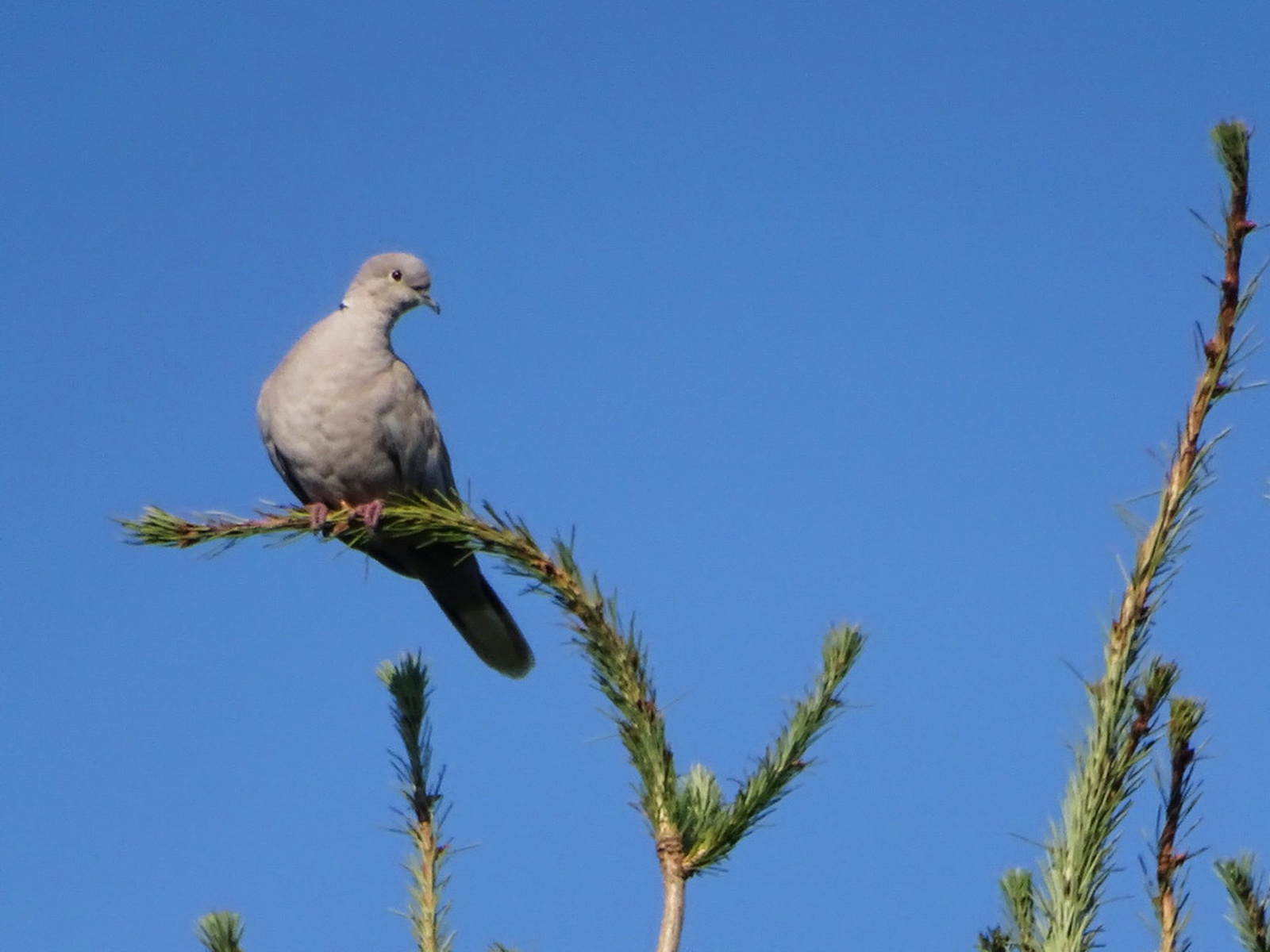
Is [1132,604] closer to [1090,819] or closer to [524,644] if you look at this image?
[1090,819]

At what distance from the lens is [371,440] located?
5.30 meters

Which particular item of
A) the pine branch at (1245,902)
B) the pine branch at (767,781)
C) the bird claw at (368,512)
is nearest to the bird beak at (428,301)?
the bird claw at (368,512)

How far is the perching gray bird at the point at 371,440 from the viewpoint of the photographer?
5.32 m

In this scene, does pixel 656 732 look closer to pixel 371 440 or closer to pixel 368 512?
pixel 368 512

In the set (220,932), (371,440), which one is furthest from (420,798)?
(371,440)

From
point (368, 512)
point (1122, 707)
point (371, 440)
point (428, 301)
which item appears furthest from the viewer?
point (428, 301)

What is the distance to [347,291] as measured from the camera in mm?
5973

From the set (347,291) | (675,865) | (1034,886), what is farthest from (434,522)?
(347,291)

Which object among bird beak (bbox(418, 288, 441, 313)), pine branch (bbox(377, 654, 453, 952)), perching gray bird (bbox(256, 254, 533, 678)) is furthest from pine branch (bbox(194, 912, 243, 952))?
bird beak (bbox(418, 288, 441, 313))

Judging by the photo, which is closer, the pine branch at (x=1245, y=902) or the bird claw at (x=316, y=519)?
the pine branch at (x=1245, y=902)

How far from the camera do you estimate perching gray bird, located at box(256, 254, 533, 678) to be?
17.4 feet

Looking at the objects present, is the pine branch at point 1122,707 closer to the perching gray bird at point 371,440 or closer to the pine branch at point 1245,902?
the pine branch at point 1245,902

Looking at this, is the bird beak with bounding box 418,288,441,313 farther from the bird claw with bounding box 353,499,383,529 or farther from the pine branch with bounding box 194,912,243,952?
the pine branch with bounding box 194,912,243,952

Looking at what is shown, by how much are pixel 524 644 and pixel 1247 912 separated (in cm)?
374
